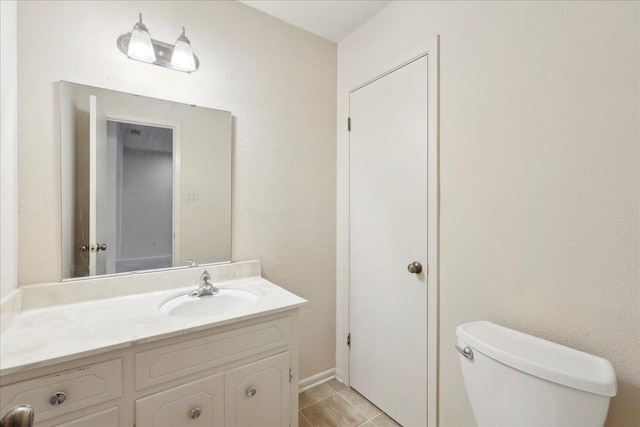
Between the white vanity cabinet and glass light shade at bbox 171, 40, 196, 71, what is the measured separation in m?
1.28

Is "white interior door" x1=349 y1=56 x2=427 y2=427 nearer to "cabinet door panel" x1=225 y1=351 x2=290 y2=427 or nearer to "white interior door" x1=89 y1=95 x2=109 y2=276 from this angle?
"cabinet door panel" x1=225 y1=351 x2=290 y2=427

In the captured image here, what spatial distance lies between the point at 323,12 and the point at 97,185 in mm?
1599


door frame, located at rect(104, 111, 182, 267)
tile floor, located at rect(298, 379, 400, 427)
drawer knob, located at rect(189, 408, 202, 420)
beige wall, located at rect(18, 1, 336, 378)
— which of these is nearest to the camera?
drawer knob, located at rect(189, 408, 202, 420)

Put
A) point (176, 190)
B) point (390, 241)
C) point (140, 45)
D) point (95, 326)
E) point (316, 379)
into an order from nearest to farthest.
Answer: point (95, 326) < point (140, 45) < point (176, 190) < point (390, 241) < point (316, 379)

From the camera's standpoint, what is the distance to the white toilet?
0.82 metres

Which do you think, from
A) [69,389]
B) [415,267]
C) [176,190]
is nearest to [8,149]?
[176,190]

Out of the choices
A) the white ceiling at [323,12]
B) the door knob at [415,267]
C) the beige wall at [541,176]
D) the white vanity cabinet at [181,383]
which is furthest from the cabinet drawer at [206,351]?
the white ceiling at [323,12]

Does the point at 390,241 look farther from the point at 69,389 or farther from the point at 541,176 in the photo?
the point at 69,389

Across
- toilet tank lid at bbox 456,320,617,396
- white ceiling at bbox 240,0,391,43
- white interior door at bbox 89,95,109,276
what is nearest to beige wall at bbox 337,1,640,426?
toilet tank lid at bbox 456,320,617,396

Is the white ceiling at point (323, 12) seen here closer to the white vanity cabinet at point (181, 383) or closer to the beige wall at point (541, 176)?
the beige wall at point (541, 176)

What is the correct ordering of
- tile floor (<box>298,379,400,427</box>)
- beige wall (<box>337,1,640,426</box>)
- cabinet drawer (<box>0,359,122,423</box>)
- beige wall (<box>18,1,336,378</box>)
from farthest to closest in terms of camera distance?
tile floor (<box>298,379,400,427</box>), beige wall (<box>18,1,336,378</box>), beige wall (<box>337,1,640,426</box>), cabinet drawer (<box>0,359,122,423</box>)

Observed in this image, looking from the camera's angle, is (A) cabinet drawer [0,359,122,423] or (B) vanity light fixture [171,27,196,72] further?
(B) vanity light fixture [171,27,196,72]

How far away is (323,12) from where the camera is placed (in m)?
1.79

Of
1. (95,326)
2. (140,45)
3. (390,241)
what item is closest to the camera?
(95,326)
